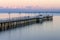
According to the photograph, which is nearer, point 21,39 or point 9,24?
point 21,39

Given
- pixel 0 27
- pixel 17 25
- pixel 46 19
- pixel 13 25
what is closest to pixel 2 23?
pixel 0 27

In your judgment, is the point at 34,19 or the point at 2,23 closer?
the point at 2,23

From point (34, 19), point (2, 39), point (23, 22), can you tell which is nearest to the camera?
point (2, 39)

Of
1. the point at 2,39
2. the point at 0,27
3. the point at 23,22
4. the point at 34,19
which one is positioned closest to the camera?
the point at 2,39

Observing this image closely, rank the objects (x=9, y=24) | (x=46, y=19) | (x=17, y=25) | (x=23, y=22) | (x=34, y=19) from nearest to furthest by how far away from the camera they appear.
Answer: (x=9, y=24) < (x=17, y=25) < (x=23, y=22) < (x=34, y=19) < (x=46, y=19)

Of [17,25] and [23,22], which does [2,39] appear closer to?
[17,25]

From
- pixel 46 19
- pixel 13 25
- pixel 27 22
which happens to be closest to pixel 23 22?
pixel 27 22

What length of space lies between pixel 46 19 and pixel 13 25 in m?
21.7

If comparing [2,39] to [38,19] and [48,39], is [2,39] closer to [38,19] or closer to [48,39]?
[48,39]

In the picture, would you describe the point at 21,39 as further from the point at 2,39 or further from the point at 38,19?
the point at 38,19

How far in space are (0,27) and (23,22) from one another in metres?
8.23

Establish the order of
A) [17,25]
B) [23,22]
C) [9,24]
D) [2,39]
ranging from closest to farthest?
1. [2,39]
2. [9,24]
3. [17,25]
4. [23,22]

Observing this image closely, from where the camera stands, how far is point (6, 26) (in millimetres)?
22750

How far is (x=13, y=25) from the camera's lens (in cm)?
2441
